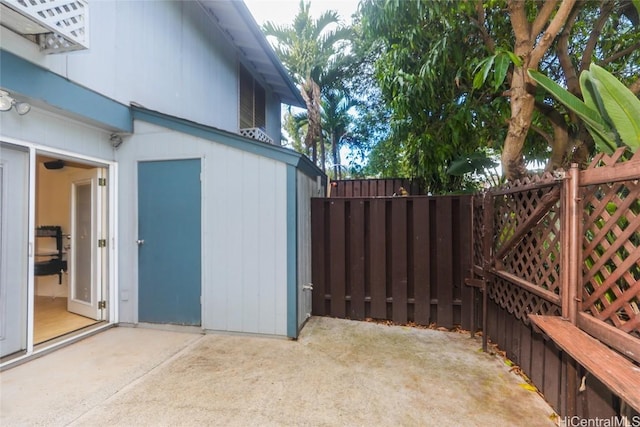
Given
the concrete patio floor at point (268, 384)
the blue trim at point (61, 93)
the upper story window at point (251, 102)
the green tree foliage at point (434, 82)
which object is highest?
the upper story window at point (251, 102)

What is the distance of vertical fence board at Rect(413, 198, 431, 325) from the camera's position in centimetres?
379

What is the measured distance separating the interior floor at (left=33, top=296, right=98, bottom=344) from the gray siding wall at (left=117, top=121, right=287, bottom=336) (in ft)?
5.33

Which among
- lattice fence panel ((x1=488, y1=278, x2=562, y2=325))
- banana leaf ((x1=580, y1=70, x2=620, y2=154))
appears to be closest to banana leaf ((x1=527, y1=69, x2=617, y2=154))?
banana leaf ((x1=580, y1=70, x2=620, y2=154))

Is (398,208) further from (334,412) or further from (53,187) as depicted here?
(53,187)

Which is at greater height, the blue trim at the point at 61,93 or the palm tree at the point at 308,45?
the palm tree at the point at 308,45

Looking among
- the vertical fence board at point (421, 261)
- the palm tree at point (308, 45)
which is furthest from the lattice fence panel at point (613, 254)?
the palm tree at point (308, 45)

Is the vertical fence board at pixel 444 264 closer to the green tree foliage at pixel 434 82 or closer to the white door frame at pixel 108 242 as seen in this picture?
the green tree foliage at pixel 434 82

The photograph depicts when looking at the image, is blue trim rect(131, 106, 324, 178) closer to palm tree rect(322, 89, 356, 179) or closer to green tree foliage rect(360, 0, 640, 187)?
green tree foliage rect(360, 0, 640, 187)

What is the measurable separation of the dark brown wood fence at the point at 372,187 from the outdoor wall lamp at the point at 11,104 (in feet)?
20.9

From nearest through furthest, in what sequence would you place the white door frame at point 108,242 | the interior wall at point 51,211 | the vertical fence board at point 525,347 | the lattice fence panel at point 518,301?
the lattice fence panel at point 518,301
the vertical fence board at point 525,347
the white door frame at point 108,242
the interior wall at point 51,211

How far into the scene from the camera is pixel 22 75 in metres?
2.60

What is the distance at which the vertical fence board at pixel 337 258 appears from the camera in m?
4.06

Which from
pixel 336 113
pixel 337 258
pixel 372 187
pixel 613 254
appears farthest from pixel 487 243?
pixel 336 113

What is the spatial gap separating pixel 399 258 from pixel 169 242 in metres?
3.03
